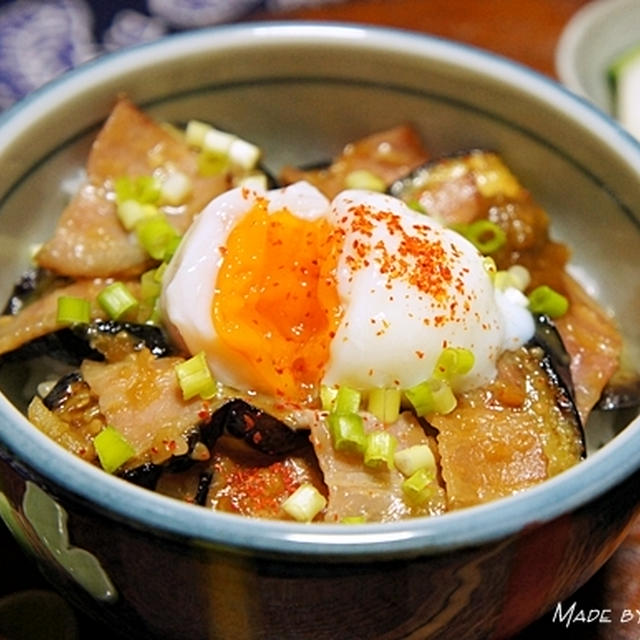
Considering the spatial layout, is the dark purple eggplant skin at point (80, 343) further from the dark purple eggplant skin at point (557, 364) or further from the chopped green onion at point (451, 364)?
the dark purple eggplant skin at point (557, 364)

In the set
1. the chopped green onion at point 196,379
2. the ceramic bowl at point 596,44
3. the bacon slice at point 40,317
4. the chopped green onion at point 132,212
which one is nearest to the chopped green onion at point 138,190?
the chopped green onion at point 132,212

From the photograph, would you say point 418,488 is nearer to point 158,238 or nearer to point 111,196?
point 158,238

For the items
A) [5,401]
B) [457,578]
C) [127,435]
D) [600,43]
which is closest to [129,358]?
[127,435]

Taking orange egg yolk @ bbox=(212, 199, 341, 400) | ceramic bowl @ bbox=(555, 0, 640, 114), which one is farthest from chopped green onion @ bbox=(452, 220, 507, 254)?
ceramic bowl @ bbox=(555, 0, 640, 114)

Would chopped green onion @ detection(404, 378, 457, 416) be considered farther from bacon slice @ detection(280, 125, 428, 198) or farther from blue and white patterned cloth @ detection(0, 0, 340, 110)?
blue and white patterned cloth @ detection(0, 0, 340, 110)

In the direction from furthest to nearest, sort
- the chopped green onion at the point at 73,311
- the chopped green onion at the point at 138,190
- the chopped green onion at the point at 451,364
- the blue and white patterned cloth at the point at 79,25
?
the blue and white patterned cloth at the point at 79,25 → the chopped green onion at the point at 138,190 → the chopped green onion at the point at 73,311 → the chopped green onion at the point at 451,364

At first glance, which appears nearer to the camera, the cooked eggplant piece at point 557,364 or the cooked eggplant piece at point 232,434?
the cooked eggplant piece at point 232,434

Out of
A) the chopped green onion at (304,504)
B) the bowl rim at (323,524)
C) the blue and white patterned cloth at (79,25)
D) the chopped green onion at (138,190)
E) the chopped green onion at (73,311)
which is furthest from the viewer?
the blue and white patterned cloth at (79,25)
